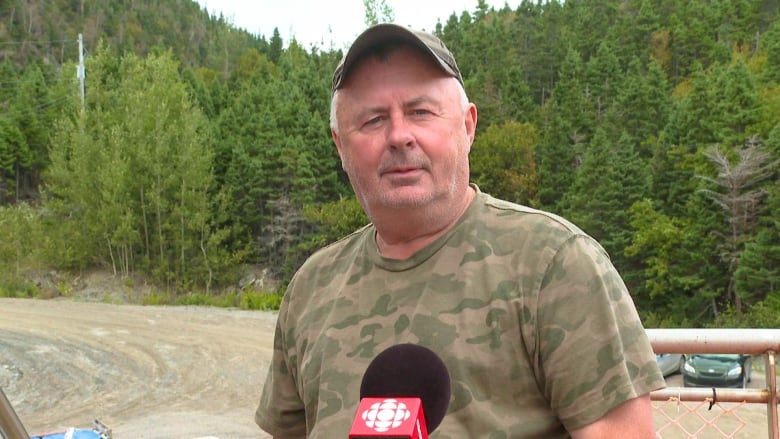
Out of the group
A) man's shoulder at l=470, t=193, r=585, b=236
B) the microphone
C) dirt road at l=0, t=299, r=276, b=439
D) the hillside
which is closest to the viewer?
the microphone

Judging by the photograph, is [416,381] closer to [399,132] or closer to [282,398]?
[399,132]

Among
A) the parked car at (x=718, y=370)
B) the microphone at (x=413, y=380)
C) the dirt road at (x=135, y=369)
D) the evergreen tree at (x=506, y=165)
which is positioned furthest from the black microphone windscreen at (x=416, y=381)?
the evergreen tree at (x=506, y=165)

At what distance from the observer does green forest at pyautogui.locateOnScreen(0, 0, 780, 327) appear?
118ft

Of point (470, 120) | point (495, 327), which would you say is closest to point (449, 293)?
point (495, 327)

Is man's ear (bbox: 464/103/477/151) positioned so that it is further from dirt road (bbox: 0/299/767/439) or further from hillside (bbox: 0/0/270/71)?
hillside (bbox: 0/0/270/71)

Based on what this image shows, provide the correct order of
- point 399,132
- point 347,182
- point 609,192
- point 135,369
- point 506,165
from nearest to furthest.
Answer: point 399,132 → point 135,369 → point 609,192 → point 347,182 → point 506,165

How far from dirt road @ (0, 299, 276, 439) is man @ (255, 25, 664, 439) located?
12531 millimetres

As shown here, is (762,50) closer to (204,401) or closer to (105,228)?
(105,228)

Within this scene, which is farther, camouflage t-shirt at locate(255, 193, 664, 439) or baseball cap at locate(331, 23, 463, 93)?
baseball cap at locate(331, 23, 463, 93)

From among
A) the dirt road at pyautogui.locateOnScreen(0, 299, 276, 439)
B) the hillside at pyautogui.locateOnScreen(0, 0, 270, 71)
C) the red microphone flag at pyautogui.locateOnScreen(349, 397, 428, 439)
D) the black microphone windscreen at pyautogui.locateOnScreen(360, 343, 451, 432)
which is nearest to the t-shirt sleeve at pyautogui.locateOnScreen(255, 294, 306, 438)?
the black microphone windscreen at pyautogui.locateOnScreen(360, 343, 451, 432)

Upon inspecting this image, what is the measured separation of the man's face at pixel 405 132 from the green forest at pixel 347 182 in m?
30.3

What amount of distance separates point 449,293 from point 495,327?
4.0 inches

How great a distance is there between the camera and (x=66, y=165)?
3894cm

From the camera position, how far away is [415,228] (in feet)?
4.66
